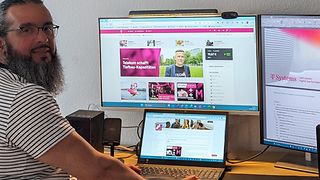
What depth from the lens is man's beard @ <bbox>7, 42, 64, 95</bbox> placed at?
183cm

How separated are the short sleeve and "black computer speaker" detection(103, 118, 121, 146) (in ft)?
2.39

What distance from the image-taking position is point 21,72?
1840 mm

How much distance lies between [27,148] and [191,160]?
787 mm

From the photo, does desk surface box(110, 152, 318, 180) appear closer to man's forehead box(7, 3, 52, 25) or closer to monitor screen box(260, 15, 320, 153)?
monitor screen box(260, 15, 320, 153)

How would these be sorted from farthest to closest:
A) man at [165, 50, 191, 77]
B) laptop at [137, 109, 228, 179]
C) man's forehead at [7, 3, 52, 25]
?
man at [165, 50, 191, 77], laptop at [137, 109, 228, 179], man's forehead at [7, 3, 52, 25]

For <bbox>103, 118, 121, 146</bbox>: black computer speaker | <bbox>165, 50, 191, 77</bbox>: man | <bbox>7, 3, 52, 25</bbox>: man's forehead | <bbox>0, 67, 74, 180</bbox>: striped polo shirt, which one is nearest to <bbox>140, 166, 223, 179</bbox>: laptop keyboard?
<bbox>103, 118, 121, 146</bbox>: black computer speaker

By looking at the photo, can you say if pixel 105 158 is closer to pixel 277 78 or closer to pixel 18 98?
pixel 18 98

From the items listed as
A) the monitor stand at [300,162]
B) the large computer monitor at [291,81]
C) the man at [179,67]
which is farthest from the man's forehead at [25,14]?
the monitor stand at [300,162]

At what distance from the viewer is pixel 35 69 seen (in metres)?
1.87

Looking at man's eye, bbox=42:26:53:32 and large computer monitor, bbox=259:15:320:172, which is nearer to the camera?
man's eye, bbox=42:26:53:32

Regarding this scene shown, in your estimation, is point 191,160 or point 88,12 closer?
point 191,160

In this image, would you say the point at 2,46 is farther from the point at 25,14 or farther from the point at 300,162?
the point at 300,162

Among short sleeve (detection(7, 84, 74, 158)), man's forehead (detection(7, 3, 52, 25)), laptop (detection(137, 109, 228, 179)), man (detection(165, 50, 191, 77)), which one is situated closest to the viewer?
short sleeve (detection(7, 84, 74, 158))

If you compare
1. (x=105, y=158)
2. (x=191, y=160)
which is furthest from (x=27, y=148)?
(x=191, y=160)
